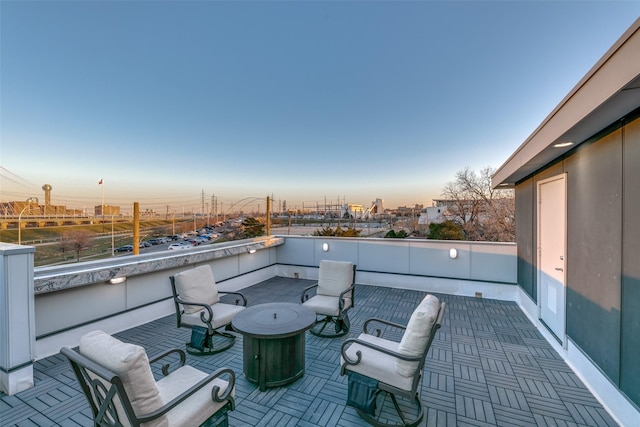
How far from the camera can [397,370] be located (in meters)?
2.17

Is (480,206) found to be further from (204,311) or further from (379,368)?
(204,311)

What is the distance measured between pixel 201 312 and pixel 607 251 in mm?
4468

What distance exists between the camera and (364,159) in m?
11.6

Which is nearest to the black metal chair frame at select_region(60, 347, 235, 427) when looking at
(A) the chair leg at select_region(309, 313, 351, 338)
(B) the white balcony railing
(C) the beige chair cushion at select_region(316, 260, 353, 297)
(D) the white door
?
(B) the white balcony railing

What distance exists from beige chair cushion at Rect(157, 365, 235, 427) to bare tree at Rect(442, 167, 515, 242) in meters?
16.1

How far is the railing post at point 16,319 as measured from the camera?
2506 millimetres

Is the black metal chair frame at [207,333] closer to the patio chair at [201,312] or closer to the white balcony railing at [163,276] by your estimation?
the patio chair at [201,312]

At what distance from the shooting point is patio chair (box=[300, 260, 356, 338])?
155 inches

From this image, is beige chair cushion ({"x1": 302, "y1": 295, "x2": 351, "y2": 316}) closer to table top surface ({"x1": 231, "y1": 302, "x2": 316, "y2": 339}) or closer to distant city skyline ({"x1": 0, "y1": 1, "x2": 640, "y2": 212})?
table top surface ({"x1": 231, "y1": 302, "x2": 316, "y2": 339})

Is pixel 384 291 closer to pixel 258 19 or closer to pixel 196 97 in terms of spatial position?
pixel 258 19

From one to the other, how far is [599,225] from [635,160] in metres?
0.79

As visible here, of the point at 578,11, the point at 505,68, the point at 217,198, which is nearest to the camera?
the point at 578,11

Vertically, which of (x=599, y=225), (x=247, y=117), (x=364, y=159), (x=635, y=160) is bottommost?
(x=599, y=225)

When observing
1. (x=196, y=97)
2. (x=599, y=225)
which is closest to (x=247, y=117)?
(x=196, y=97)
